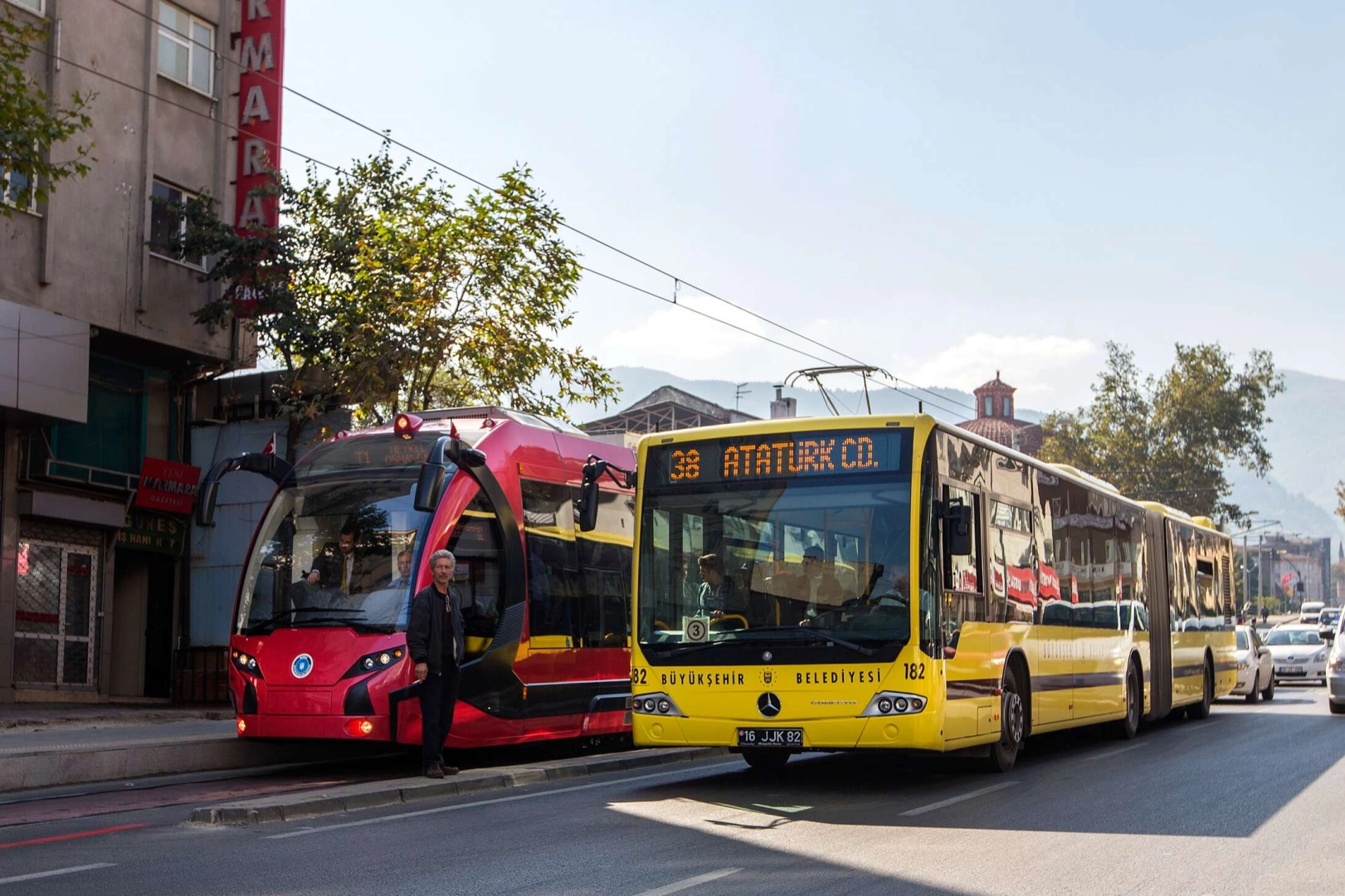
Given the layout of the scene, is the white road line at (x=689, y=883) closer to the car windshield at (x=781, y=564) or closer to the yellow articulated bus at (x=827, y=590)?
the yellow articulated bus at (x=827, y=590)

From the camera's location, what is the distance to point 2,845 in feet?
29.5

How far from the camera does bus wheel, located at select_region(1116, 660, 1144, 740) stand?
1828cm

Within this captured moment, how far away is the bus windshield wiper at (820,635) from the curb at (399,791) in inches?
102

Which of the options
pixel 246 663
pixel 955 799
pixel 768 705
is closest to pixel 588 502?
pixel 768 705

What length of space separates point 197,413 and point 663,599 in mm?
17675

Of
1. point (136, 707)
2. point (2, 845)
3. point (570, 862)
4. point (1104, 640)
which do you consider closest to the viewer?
point (570, 862)

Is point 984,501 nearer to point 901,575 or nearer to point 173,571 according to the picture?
point 901,575

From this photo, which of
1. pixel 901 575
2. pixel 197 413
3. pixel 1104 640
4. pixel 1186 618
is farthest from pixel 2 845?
pixel 197 413

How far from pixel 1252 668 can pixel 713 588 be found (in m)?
19.4

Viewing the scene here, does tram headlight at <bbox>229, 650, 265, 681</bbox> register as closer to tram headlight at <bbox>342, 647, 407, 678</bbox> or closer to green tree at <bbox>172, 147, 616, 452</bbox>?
tram headlight at <bbox>342, 647, 407, 678</bbox>

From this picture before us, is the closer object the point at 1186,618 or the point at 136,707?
the point at 1186,618

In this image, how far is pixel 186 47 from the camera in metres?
26.6

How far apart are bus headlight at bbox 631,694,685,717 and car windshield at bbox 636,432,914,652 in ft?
1.28

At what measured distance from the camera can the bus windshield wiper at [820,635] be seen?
37.0 ft
